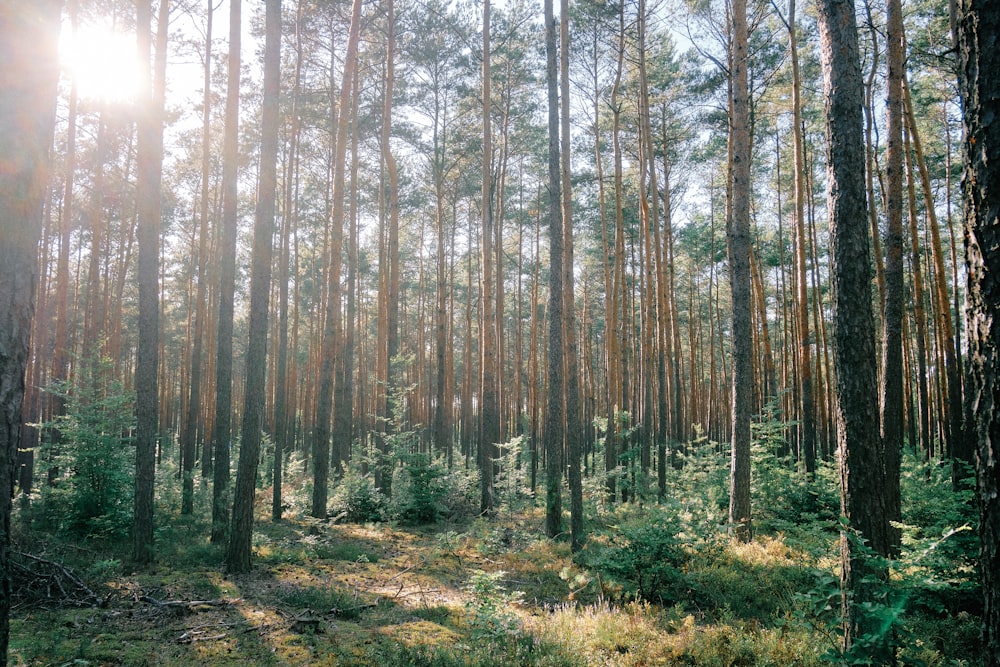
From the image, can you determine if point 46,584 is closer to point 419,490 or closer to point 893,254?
point 419,490

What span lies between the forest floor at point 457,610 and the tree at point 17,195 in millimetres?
3016

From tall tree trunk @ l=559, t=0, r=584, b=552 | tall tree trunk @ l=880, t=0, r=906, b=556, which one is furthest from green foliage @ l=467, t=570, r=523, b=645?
tall tree trunk @ l=880, t=0, r=906, b=556

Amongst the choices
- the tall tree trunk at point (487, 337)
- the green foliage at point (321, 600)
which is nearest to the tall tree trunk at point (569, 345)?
the tall tree trunk at point (487, 337)

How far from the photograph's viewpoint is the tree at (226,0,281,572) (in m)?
7.49

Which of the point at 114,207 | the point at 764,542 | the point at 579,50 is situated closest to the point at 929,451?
the point at 764,542

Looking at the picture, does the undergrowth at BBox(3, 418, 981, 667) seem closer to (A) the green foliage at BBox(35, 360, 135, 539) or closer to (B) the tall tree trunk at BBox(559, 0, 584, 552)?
(A) the green foliage at BBox(35, 360, 135, 539)

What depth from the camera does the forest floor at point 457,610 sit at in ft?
15.2

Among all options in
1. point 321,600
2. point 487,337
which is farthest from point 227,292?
point 487,337

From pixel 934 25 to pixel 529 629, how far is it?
17.4 m

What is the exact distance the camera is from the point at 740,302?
26.8 ft

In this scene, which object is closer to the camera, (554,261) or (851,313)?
(851,313)

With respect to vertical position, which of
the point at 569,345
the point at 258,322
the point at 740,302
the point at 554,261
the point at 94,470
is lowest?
the point at 94,470

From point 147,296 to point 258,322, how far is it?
1.86m

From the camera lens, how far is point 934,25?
42.1 ft
